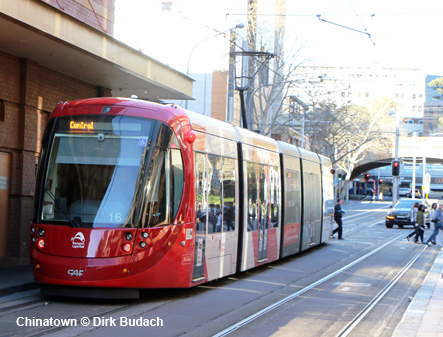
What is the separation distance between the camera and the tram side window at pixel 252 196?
14.8 meters

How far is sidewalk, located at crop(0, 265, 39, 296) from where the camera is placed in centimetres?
1149

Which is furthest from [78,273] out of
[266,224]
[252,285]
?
[266,224]

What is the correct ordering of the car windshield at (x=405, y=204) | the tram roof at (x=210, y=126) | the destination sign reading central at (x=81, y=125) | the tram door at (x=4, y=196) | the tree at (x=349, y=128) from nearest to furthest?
the destination sign reading central at (x=81, y=125) → the tram roof at (x=210, y=126) → the tram door at (x=4, y=196) → the car windshield at (x=405, y=204) → the tree at (x=349, y=128)

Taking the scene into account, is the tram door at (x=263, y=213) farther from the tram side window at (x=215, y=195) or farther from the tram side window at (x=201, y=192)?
the tram side window at (x=201, y=192)

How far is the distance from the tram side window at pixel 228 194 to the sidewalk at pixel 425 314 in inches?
142

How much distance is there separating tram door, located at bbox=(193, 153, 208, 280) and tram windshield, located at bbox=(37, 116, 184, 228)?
4.70ft

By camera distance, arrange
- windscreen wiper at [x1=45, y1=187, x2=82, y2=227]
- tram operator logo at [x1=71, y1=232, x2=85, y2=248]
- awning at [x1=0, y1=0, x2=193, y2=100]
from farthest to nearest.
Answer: awning at [x1=0, y1=0, x2=193, y2=100]
windscreen wiper at [x1=45, y1=187, x2=82, y2=227]
tram operator logo at [x1=71, y1=232, x2=85, y2=248]

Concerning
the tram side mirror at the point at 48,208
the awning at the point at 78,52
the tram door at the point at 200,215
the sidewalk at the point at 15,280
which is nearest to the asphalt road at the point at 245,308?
the sidewalk at the point at 15,280

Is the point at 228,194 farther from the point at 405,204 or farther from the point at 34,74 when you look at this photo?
the point at 405,204

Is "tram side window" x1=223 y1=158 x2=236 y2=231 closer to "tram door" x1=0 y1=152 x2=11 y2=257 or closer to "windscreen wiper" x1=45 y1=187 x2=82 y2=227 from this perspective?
"windscreen wiper" x1=45 y1=187 x2=82 y2=227

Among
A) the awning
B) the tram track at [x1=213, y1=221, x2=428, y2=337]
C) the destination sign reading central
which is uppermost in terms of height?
the awning

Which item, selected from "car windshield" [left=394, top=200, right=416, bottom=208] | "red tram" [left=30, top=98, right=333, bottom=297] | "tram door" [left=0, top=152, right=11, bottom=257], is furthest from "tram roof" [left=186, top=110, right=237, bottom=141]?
"car windshield" [left=394, top=200, right=416, bottom=208]

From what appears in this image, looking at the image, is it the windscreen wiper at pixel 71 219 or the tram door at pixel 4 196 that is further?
the tram door at pixel 4 196

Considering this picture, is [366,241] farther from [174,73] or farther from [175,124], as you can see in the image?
[175,124]
